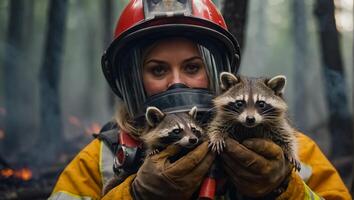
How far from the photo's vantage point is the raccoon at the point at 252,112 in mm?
3555

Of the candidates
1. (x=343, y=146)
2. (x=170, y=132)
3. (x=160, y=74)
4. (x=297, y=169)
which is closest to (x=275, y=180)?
(x=297, y=169)

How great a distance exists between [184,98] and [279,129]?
0.75 meters

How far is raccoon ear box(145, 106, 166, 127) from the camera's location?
393 centimetres

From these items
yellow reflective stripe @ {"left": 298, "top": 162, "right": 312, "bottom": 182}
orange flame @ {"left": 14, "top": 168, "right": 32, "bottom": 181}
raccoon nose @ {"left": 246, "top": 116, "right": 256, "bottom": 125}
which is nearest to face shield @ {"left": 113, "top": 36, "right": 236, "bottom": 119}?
raccoon nose @ {"left": 246, "top": 116, "right": 256, "bottom": 125}

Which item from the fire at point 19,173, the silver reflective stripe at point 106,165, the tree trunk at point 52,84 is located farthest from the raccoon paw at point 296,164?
the tree trunk at point 52,84

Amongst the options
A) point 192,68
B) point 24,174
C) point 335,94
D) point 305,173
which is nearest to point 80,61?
point 24,174

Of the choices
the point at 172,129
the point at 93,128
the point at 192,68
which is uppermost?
the point at 192,68

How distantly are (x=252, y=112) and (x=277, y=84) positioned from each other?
42 cm

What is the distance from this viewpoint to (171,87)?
13.1 feet

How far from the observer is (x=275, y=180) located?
3393 mm

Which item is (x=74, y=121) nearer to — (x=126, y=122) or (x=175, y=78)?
(x=126, y=122)

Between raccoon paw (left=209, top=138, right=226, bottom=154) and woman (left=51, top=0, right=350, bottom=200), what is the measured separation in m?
0.05

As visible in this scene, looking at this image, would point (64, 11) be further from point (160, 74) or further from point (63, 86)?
point (160, 74)

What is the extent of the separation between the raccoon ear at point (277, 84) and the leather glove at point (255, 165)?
0.48m
